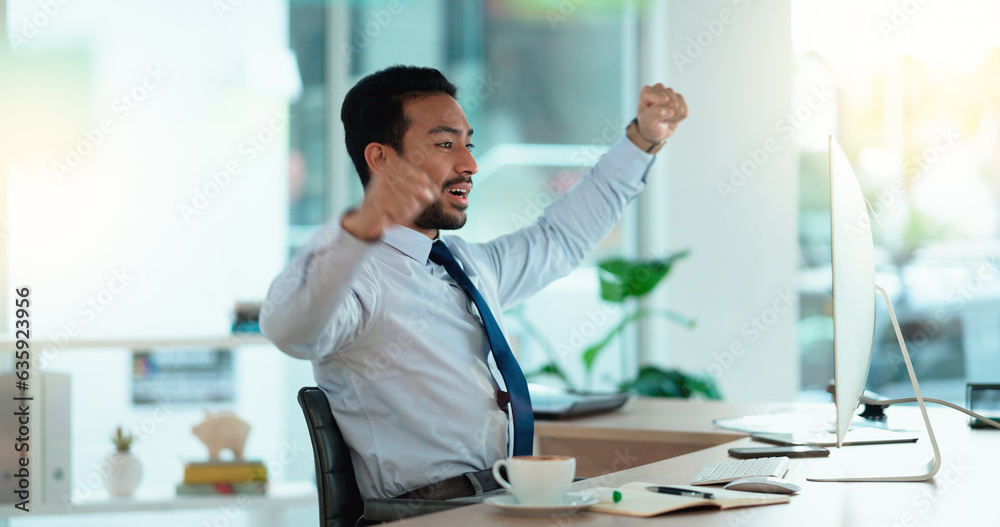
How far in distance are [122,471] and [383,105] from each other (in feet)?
5.23

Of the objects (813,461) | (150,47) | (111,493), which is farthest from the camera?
(150,47)

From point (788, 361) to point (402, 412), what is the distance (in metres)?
3.21

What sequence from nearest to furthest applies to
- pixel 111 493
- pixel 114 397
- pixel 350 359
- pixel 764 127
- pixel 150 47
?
1. pixel 350 359
2. pixel 111 493
3. pixel 114 397
4. pixel 150 47
5. pixel 764 127

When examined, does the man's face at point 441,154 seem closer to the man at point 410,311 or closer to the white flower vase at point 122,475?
the man at point 410,311

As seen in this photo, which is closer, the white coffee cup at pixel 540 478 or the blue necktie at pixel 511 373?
the white coffee cup at pixel 540 478

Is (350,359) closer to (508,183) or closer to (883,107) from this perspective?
(508,183)

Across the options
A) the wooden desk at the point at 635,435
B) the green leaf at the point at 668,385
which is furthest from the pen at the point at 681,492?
the green leaf at the point at 668,385

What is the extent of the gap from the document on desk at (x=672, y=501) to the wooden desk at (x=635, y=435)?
63 centimetres

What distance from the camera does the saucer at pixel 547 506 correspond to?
101cm

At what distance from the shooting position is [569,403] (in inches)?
80.0

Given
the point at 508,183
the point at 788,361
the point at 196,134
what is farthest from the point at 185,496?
the point at 788,361

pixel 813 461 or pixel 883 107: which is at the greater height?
pixel 883 107

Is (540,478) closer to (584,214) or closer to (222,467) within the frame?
(584,214)

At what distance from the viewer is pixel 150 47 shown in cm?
386
